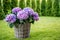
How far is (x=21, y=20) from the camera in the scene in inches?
63.0

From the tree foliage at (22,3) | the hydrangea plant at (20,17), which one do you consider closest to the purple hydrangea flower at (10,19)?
the hydrangea plant at (20,17)

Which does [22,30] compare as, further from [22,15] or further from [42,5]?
[42,5]

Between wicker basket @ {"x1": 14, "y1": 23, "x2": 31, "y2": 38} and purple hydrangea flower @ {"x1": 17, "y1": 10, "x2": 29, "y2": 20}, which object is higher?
purple hydrangea flower @ {"x1": 17, "y1": 10, "x2": 29, "y2": 20}

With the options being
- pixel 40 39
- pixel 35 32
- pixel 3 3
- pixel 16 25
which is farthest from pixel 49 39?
pixel 3 3

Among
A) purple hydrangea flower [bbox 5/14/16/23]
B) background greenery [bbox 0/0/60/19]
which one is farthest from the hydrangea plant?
background greenery [bbox 0/0/60/19]

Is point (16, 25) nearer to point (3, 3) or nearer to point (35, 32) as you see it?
point (35, 32)

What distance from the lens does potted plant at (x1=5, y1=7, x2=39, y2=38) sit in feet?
5.16

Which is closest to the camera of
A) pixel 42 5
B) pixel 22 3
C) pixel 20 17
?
pixel 20 17

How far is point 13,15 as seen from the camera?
1.60 meters

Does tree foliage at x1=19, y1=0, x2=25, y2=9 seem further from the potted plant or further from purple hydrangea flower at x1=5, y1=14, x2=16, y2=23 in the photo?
purple hydrangea flower at x1=5, y1=14, x2=16, y2=23

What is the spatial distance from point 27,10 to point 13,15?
0.16 m

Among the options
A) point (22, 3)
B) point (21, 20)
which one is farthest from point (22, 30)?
point (22, 3)

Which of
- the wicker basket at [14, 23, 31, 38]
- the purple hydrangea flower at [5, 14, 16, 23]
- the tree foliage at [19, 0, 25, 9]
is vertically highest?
the tree foliage at [19, 0, 25, 9]

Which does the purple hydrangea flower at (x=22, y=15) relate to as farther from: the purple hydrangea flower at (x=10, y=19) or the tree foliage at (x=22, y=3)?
the tree foliage at (x=22, y=3)
